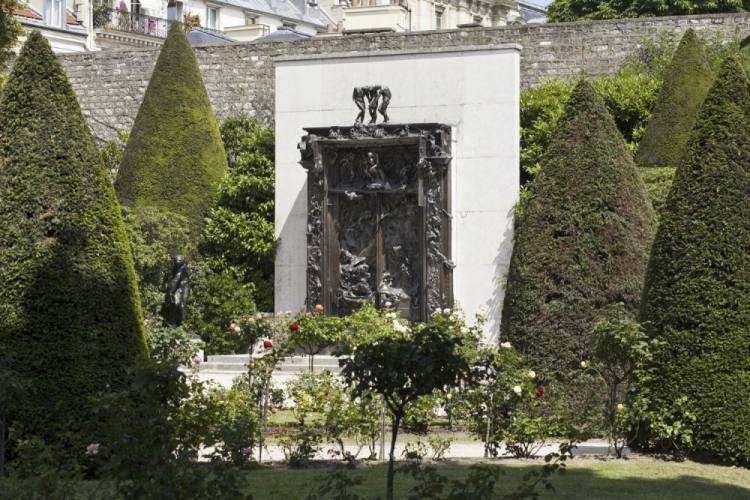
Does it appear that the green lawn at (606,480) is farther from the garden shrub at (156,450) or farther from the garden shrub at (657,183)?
the garden shrub at (657,183)

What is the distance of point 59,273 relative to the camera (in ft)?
32.1

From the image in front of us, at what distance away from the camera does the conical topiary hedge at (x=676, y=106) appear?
848 inches

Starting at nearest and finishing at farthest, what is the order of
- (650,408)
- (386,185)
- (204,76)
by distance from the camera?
(650,408)
(386,185)
(204,76)

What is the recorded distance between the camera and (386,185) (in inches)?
813

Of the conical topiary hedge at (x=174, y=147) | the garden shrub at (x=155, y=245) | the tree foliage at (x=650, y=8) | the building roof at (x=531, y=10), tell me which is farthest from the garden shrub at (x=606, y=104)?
the building roof at (x=531, y=10)

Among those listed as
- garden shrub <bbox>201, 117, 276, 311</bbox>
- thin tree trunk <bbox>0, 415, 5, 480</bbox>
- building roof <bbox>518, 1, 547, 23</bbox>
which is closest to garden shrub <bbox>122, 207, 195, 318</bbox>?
garden shrub <bbox>201, 117, 276, 311</bbox>

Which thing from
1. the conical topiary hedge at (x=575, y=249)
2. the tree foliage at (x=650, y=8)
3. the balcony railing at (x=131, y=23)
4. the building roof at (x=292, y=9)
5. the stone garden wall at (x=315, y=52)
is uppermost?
the building roof at (x=292, y=9)

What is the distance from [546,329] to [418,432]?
1635 mm

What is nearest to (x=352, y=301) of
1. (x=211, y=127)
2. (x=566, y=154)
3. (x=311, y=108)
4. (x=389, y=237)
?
(x=389, y=237)

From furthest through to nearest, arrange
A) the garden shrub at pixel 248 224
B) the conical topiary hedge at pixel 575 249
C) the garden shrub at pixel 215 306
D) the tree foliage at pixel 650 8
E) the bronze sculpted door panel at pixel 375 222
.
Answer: the tree foliage at pixel 650 8
the garden shrub at pixel 248 224
the garden shrub at pixel 215 306
the bronze sculpted door panel at pixel 375 222
the conical topiary hedge at pixel 575 249

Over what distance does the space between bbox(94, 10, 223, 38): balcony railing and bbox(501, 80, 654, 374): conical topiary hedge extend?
38.1m

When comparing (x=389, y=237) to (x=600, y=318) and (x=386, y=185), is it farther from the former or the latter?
(x=600, y=318)

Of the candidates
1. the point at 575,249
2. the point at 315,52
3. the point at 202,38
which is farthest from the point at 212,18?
the point at 575,249

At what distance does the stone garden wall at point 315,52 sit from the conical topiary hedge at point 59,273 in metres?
15.3
